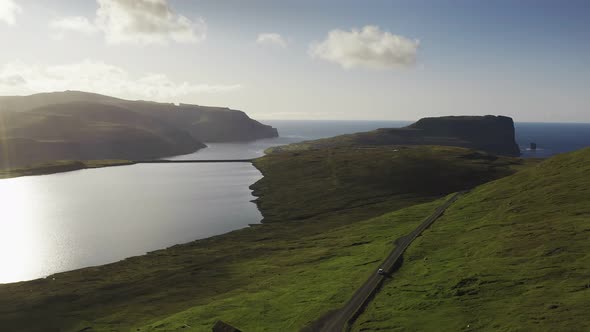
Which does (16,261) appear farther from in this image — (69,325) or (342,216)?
(342,216)

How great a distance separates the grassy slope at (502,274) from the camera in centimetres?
4981

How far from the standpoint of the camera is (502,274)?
6256cm

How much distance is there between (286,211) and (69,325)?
106134 mm

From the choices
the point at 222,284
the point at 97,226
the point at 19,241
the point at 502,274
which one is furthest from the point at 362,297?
the point at 19,241

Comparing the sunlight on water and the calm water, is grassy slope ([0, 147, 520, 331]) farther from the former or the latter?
the sunlight on water

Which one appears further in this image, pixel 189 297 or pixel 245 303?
pixel 189 297

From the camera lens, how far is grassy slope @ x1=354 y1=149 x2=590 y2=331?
4981 cm

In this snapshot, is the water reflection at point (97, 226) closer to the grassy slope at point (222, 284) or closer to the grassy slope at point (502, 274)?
the grassy slope at point (222, 284)

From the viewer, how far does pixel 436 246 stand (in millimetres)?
88250

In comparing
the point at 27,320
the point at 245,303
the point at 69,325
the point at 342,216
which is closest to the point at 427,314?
the point at 245,303

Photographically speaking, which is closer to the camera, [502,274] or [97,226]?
[502,274]

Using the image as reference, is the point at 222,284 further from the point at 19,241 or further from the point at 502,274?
the point at 19,241

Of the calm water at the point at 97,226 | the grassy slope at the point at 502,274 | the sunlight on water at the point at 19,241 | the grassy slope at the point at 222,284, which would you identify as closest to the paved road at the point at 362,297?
the grassy slope at the point at 502,274

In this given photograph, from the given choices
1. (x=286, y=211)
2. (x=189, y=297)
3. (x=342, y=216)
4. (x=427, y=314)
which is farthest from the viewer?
(x=286, y=211)
